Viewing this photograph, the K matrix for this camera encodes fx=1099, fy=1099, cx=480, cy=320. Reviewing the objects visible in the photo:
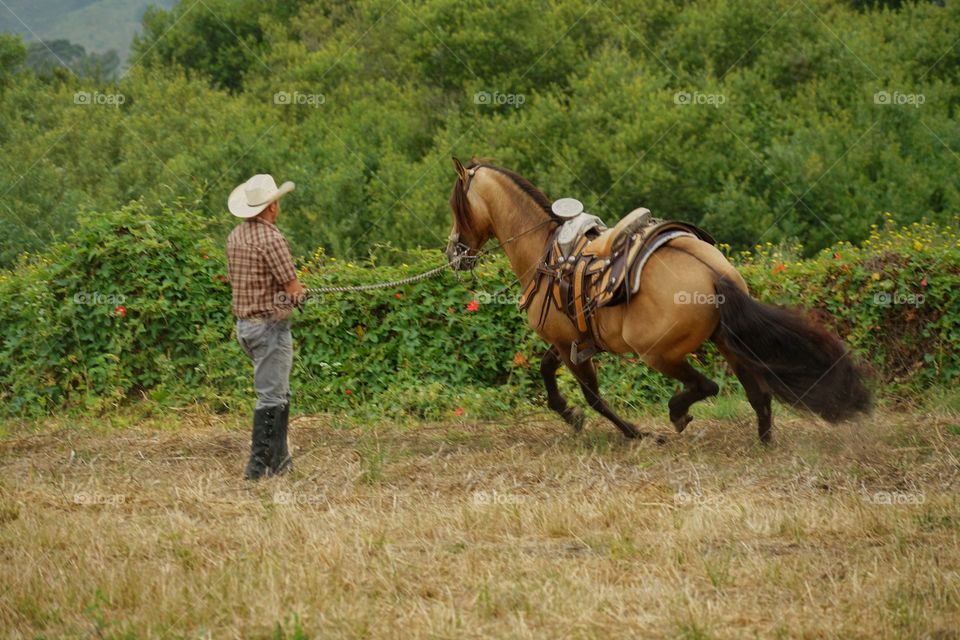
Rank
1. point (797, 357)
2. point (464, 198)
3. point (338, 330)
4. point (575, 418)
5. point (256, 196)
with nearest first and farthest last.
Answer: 1. point (797, 357)
2. point (256, 196)
3. point (575, 418)
4. point (464, 198)
5. point (338, 330)

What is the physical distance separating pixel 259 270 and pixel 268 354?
0.60 metres

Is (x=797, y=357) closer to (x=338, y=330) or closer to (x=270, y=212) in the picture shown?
(x=270, y=212)

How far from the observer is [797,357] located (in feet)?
24.6

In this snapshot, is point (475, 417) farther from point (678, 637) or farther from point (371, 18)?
point (371, 18)

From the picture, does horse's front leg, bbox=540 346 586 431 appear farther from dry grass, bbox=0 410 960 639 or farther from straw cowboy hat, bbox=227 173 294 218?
straw cowboy hat, bbox=227 173 294 218

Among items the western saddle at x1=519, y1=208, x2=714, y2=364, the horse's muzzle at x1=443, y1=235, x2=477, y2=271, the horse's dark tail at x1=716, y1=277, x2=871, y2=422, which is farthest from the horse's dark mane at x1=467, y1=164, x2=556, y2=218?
the horse's dark tail at x1=716, y1=277, x2=871, y2=422

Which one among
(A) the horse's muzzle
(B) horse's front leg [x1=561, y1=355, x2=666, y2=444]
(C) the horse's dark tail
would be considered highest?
(A) the horse's muzzle

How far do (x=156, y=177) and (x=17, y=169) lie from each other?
3.78 meters

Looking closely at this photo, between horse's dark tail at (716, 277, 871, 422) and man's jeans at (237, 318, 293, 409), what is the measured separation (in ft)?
10.1

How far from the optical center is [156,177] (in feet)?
106

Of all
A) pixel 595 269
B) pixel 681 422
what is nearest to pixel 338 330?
pixel 595 269

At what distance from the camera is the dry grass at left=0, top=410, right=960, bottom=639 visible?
16.2 ft

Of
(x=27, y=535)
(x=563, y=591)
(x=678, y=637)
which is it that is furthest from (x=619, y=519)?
(x=27, y=535)

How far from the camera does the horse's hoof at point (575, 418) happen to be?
8945 mm
